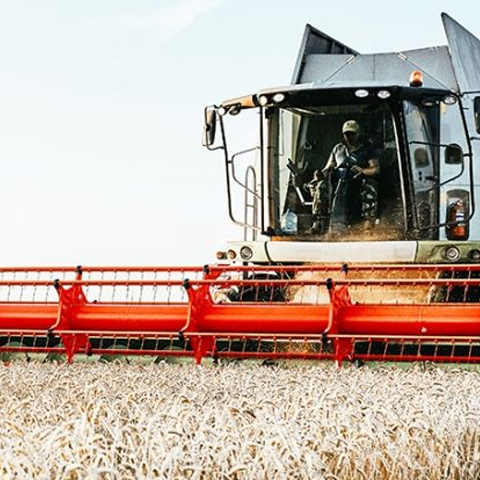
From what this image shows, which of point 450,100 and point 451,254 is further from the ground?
point 450,100

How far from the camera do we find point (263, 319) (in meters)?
6.90

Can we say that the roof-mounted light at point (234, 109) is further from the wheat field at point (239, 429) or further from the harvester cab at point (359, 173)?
the wheat field at point (239, 429)

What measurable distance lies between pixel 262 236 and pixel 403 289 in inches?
48.8

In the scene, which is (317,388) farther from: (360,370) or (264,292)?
(264,292)

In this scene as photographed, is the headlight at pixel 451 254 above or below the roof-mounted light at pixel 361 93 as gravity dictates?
below

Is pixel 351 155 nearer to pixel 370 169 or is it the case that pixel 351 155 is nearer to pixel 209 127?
pixel 370 169

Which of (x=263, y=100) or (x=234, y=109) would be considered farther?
(x=234, y=109)

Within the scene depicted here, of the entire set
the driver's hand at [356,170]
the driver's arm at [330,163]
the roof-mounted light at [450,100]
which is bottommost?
the driver's hand at [356,170]

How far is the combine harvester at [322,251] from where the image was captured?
6.95 metres

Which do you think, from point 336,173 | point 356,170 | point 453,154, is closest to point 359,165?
point 356,170

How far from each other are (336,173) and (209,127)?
3.53 ft

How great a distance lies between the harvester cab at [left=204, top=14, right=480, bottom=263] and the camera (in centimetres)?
777

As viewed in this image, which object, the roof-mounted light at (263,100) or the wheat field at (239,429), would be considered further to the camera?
the roof-mounted light at (263,100)

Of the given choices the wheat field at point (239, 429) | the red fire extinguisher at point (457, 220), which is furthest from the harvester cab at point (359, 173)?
the wheat field at point (239, 429)
